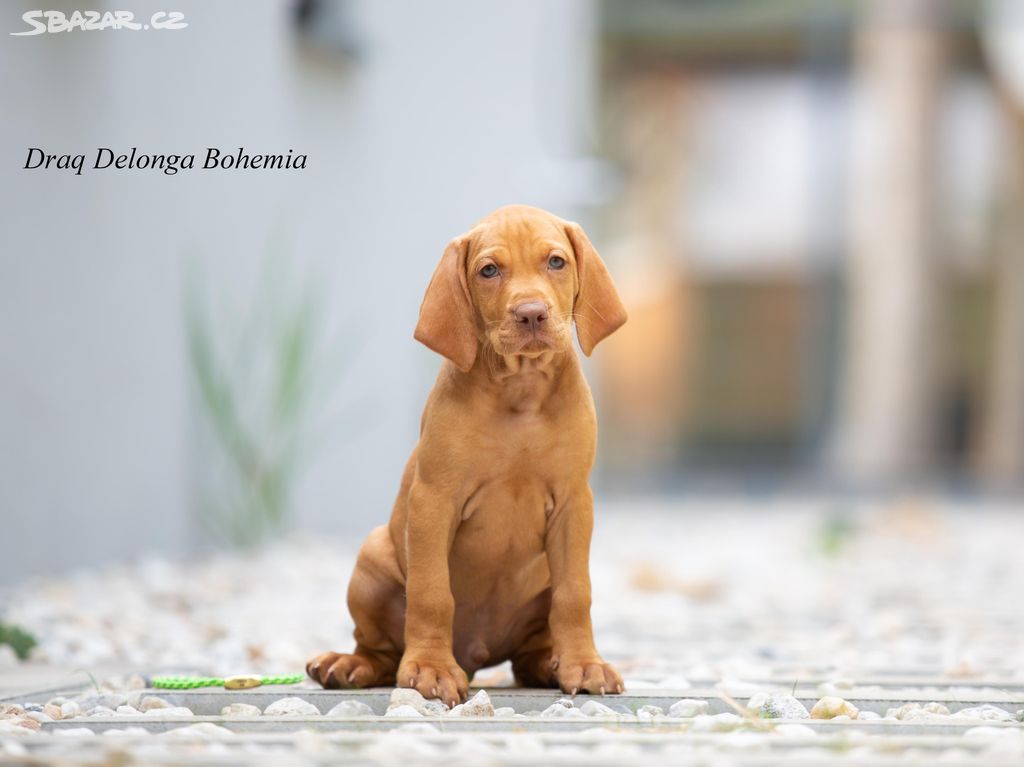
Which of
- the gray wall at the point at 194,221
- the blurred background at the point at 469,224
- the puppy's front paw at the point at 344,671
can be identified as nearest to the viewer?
the puppy's front paw at the point at 344,671

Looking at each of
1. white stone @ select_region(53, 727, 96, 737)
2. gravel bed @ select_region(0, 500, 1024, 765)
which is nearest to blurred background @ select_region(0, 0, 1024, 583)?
gravel bed @ select_region(0, 500, 1024, 765)

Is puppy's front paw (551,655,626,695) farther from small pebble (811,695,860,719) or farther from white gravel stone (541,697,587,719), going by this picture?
small pebble (811,695,860,719)

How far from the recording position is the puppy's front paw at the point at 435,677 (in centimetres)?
267

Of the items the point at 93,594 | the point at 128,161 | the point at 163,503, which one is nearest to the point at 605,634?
the point at 93,594

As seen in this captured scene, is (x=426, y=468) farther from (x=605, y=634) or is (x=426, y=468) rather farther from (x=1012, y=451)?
(x=1012, y=451)

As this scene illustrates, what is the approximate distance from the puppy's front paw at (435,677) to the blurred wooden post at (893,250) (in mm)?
9281

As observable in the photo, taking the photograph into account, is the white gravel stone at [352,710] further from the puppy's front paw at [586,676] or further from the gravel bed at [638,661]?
the puppy's front paw at [586,676]

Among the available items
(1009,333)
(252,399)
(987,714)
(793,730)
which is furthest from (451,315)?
(1009,333)

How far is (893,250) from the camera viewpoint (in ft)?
37.6

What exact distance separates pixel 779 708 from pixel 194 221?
14.1 feet

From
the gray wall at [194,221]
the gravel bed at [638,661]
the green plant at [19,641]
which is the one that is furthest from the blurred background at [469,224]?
the green plant at [19,641]

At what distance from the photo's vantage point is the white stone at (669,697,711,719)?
107 inches

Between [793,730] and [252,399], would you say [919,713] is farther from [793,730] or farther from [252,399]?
[252,399]

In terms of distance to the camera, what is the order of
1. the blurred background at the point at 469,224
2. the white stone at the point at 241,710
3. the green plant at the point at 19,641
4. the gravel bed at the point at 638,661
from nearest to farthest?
the gravel bed at the point at 638,661, the white stone at the point at 241,710, the green plant at the point at 19,641, the blurred background at the point at 469,224
